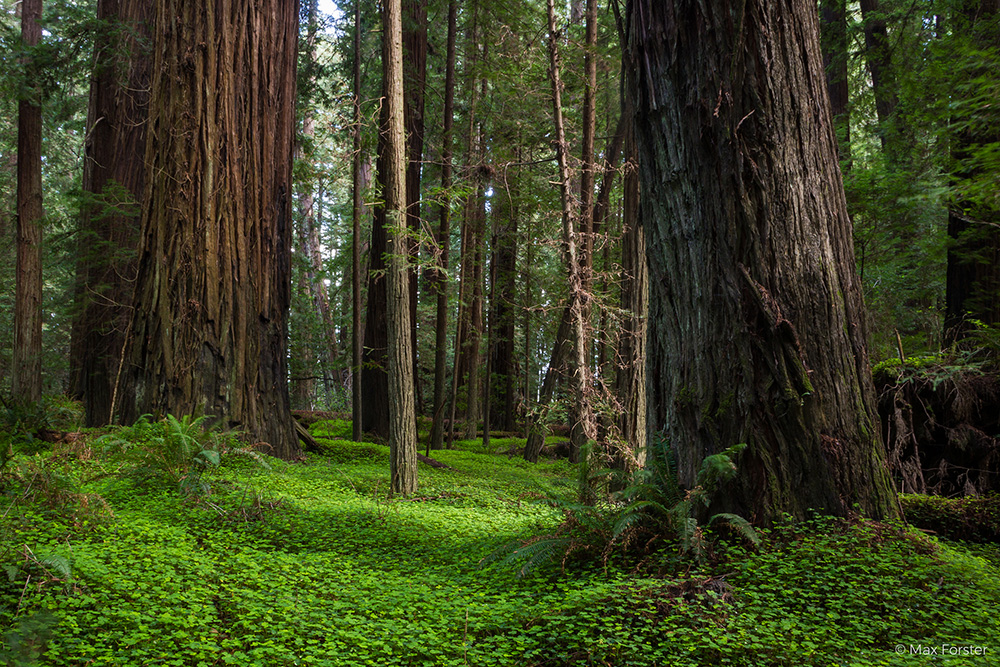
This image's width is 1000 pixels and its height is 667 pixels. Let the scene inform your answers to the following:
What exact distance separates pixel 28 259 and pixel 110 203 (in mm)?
3135

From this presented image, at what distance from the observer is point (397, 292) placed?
6.68 metres

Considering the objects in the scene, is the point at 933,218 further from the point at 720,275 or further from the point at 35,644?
the point at 35,644

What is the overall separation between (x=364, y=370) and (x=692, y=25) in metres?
9.80

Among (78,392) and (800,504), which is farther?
(78,392)

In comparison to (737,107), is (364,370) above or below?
below

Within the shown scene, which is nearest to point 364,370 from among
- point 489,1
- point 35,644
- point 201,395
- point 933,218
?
point 201,395

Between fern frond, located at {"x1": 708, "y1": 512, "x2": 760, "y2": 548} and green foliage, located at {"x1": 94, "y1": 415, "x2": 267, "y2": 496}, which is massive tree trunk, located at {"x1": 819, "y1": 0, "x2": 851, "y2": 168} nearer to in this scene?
fern frond, located at {"x1": 708, "y1": 512, "x2": 760, "y2": 548}

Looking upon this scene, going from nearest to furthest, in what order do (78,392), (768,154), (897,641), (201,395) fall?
(897,641) < (768,154) < (201,395) < (78,392)

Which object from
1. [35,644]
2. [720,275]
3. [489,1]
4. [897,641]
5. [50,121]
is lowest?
[897,641]

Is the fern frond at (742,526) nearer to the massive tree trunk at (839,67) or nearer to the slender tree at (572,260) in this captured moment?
the slender tree at (572,260)

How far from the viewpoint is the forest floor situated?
2.64 meters

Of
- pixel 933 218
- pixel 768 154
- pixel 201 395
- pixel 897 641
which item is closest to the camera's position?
pixel 897 641

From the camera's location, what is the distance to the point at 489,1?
443 inches

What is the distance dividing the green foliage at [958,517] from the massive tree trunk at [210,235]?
281 inches
